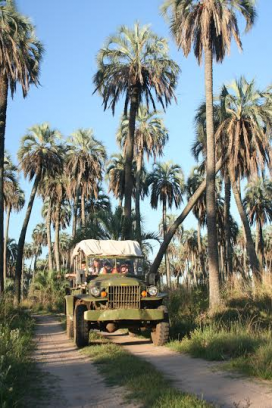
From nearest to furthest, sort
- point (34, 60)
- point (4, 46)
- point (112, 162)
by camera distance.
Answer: point (4, 46), point (34, 60), point (112, 162)

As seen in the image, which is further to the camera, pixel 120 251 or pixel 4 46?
pixel 4 46

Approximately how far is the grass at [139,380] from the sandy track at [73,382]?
0.17 m

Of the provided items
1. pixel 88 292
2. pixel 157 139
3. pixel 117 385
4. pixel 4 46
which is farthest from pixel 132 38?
pixel 117 385

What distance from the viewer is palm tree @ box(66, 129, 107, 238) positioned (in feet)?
138

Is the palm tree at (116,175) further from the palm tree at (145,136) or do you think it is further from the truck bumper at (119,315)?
the truck bumper at (119,315)

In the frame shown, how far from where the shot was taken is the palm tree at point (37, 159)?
34.5m

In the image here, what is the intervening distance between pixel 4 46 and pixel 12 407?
61.6 ft

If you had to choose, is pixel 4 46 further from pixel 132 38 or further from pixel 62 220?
pixel 62 220

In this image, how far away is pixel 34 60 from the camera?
959 inches

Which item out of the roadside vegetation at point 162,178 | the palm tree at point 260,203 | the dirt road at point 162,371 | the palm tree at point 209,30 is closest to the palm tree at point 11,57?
the roadside vegetation at point 162,178

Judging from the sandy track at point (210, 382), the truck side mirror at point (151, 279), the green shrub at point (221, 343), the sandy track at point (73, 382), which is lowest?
the sandy track at point (73, 382)

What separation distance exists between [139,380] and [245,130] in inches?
808

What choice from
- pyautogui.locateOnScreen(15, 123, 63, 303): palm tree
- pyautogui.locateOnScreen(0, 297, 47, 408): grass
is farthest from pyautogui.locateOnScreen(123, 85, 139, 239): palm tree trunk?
pyautogui.locateOnScreen(0, 297, 47, 408): grass

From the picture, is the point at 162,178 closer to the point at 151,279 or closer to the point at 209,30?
the point at 209,30
